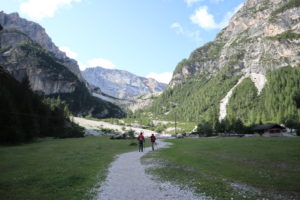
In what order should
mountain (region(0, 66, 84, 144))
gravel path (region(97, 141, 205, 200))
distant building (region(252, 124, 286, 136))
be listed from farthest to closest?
distant building (region(252, 124, 286, 136)), mountain (region(0, 66, 84, 144)), gravel path (region(97, 141, 205, 200))

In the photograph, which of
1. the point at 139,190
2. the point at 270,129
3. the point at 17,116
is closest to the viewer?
the point at 139,190

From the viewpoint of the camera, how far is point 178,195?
11.2 m

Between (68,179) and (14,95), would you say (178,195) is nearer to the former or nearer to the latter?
(68,179)

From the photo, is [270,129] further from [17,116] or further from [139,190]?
[139,190]

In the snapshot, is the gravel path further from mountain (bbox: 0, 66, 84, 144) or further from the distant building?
the distant building

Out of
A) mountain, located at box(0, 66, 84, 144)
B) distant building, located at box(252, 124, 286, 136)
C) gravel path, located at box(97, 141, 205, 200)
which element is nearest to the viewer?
gravel path, located at box(97, 141, 205, 200)

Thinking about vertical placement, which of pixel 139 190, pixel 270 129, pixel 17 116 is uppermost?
pixel 17 116

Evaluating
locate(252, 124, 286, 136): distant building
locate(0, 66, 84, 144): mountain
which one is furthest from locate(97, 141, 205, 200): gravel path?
locate(252, 124, 286, 136): distant building

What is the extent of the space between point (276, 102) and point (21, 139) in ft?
676

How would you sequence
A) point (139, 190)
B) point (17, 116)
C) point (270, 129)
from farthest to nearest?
point (270, 129) → point (17, 116) → point (139, 190)

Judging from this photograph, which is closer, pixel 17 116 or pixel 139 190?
Result: pixel 139 190

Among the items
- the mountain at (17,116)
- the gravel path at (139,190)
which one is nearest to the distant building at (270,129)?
the mountain at (17,116)

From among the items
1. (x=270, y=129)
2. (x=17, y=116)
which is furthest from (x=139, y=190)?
(x=270, y=129)

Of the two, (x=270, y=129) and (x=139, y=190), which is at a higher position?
(x=139, y=190)
